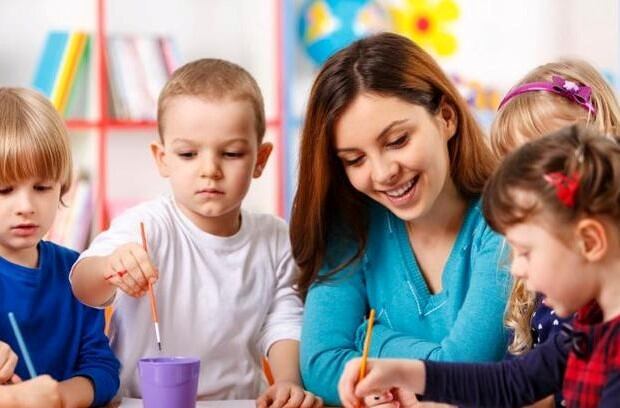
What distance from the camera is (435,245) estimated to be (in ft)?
5.89

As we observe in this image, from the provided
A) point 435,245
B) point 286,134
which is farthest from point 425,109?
point 286,134

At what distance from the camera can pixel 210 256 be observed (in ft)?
6.09

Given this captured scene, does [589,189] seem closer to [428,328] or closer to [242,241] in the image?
[428,328]

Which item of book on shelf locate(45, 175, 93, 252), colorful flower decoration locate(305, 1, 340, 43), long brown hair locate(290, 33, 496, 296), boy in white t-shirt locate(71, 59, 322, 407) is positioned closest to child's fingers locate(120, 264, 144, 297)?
boy in white t-shirt locate(71, 59, 322, 407)

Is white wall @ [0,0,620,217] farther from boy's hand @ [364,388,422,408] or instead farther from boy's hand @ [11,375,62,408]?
boy's hand @ [364,388,422,408]

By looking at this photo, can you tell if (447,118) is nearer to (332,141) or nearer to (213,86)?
(332,141)

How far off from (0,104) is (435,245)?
79cm

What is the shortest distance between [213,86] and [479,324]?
64 cm

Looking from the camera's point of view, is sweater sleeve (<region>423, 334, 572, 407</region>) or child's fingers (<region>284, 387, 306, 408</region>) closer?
sweater sleeve (<region>423, 334, 572, 407</region>)

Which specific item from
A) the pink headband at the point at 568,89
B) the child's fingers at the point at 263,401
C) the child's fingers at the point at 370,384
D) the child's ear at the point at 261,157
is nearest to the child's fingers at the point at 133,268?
the child's fingers at the point at 263,401

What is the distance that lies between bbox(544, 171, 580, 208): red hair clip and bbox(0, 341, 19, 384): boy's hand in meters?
0.81

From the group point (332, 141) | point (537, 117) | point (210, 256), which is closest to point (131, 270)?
point (210, 256)

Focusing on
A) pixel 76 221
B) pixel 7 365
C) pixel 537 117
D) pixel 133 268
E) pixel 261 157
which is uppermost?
pixel 537 117

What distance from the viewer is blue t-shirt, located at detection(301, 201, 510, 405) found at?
1.61 m
